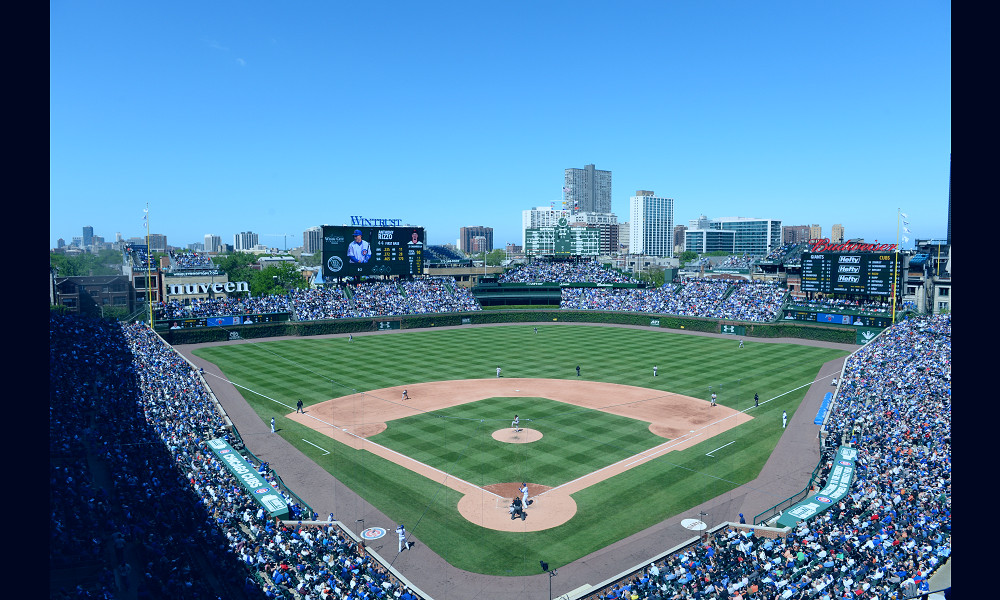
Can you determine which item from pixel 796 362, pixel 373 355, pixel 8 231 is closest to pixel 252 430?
pixel 373 355

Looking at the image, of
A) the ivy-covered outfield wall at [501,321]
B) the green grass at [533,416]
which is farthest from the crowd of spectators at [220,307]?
the green grass at [533,416]

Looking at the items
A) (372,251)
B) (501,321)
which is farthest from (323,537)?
(501,321)

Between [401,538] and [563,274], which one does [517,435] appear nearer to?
[401,538]

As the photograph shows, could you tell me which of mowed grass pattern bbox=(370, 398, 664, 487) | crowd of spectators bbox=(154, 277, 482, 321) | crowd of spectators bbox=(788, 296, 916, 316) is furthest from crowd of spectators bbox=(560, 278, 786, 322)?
mowed grass pattern bbox=(370, 398, 664, 487)

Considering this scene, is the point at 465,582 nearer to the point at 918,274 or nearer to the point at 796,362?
the point at 796,362

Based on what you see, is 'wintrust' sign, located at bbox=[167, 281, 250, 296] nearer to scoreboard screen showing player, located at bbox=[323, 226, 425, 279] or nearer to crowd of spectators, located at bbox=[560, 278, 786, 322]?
scoreboard screen showing player, located at bbox=[323, 226, 425, 279]

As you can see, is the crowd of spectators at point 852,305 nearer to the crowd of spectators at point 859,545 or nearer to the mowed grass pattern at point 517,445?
the crowd of spectators at point 859,545
